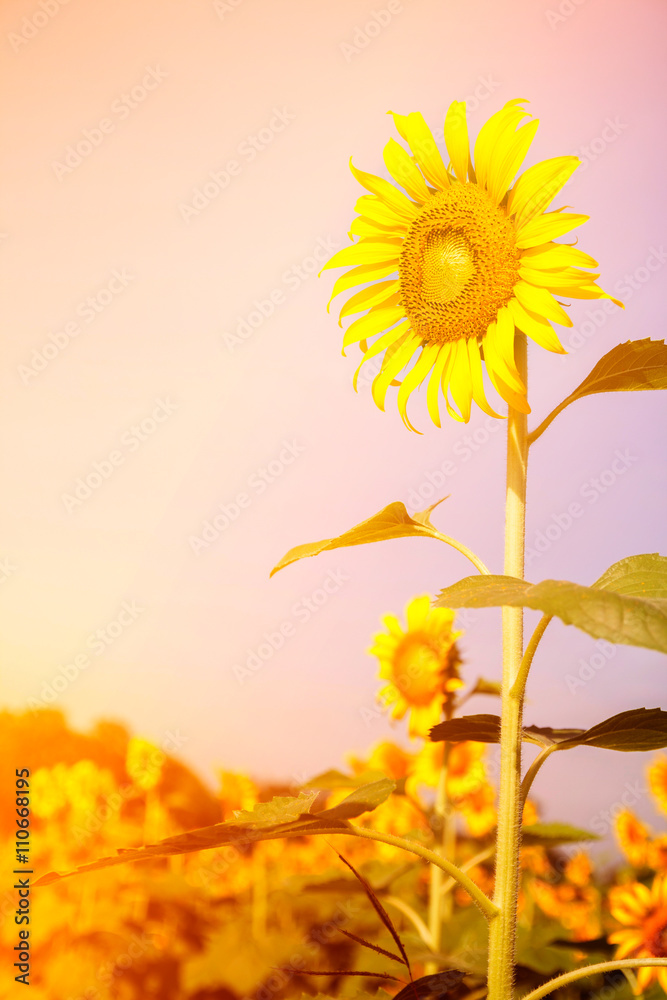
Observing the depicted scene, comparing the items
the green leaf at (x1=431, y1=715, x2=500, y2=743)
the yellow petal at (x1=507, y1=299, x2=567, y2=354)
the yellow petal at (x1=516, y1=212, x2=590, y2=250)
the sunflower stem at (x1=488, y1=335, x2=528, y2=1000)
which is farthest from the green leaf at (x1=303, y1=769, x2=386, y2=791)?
the yellow petal at (x1=516, y1=212, x2=590, y2=250)

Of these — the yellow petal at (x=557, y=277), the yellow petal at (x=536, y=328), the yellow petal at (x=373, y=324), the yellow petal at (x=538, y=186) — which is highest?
the yellow petal at (x=538, y=186)

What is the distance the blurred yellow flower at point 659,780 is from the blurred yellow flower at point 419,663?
8.80 feet

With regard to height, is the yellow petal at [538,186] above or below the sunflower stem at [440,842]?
above

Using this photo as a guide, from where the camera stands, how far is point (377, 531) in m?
1.64

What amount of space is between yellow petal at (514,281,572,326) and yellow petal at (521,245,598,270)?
0.05m

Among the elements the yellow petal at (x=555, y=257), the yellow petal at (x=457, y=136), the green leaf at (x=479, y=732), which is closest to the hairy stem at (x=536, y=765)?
the green leaf at (x=479, y=732)

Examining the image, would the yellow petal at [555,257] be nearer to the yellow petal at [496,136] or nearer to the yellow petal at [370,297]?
the yellow petal at [496,136]

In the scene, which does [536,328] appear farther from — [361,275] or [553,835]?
[553,835]

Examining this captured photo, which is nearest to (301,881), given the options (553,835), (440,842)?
(440,842)

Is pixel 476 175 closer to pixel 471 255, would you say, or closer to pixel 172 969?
pixel 471 255

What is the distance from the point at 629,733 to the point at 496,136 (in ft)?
4.57

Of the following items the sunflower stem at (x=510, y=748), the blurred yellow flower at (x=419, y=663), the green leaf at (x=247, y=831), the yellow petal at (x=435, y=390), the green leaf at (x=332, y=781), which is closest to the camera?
the green leaf at (x=247, y=831)

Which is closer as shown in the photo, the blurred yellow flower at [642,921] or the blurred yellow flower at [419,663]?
the blurred yellow flower at [642,921]

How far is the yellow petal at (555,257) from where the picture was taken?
5.20 ft
